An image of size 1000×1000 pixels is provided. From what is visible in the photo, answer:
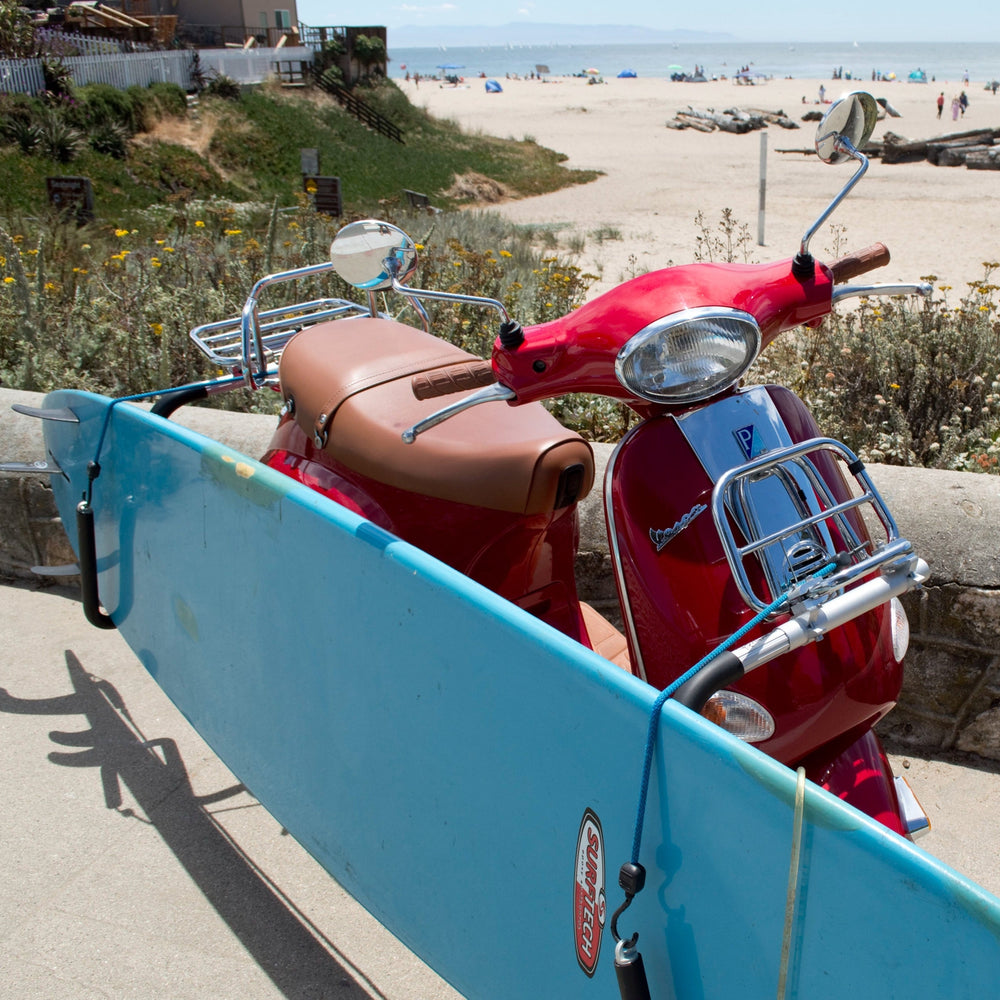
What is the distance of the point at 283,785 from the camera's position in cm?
215

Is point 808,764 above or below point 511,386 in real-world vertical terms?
below

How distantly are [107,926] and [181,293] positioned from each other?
12.8 ft

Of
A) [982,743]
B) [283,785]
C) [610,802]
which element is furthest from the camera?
[982,743]

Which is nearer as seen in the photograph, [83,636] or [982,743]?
[982,743]

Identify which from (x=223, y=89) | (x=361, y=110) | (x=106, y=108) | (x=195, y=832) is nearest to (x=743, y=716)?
(x=195, y=832)

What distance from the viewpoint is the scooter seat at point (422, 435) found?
200 centimetres

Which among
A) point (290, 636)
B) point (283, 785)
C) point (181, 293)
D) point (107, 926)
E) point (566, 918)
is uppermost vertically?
point (181, 293)

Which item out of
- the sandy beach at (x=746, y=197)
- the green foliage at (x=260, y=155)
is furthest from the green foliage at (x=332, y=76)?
the sandy beach at (x=746, y=197)

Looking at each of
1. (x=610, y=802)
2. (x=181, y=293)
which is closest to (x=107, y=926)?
(x=610, y=802)

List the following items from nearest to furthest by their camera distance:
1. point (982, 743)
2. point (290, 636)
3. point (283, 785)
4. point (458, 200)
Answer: point (290, 636), point (283, 785), point (982, 743), point (458, 200)

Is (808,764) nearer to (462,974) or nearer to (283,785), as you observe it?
(462,974)

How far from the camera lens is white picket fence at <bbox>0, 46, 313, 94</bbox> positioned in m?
22.7

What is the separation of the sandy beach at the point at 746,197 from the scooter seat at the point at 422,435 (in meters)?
4.69

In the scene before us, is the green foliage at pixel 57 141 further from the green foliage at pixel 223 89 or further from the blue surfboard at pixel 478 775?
the blue surfboard at pixel 478 775
